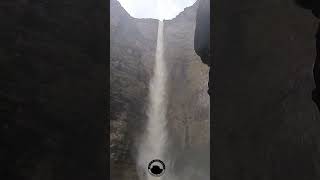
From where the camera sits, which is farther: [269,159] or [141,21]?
[141,21]

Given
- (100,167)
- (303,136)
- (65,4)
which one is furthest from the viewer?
(65,4)

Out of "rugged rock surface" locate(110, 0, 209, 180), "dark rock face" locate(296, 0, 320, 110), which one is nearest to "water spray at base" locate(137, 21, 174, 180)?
"rugged rock surface" locate(110, 0, 209, 180)

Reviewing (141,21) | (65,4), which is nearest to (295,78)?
(65,4)

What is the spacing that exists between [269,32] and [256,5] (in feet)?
0.80

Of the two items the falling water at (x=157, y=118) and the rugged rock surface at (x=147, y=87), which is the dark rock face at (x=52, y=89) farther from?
the falling water at (x=157, y=118)

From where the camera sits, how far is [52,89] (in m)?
3.17

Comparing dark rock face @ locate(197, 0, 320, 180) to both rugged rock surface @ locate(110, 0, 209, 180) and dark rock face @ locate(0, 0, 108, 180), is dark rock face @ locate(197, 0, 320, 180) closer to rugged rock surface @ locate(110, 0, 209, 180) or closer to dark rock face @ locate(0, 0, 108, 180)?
dark rock face @ locate(0, 0, 108, 180)

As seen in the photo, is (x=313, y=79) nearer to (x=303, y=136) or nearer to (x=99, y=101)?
(x=303, y=136)

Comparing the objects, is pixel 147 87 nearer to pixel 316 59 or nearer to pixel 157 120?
pixel 157 120

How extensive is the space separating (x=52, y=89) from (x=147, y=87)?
17158mm

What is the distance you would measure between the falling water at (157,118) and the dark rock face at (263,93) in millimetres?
14522

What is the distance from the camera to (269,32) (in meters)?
3.09

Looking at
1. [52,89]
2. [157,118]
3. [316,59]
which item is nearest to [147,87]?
[157,118]

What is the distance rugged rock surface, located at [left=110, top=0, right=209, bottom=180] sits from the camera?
16750 mm
